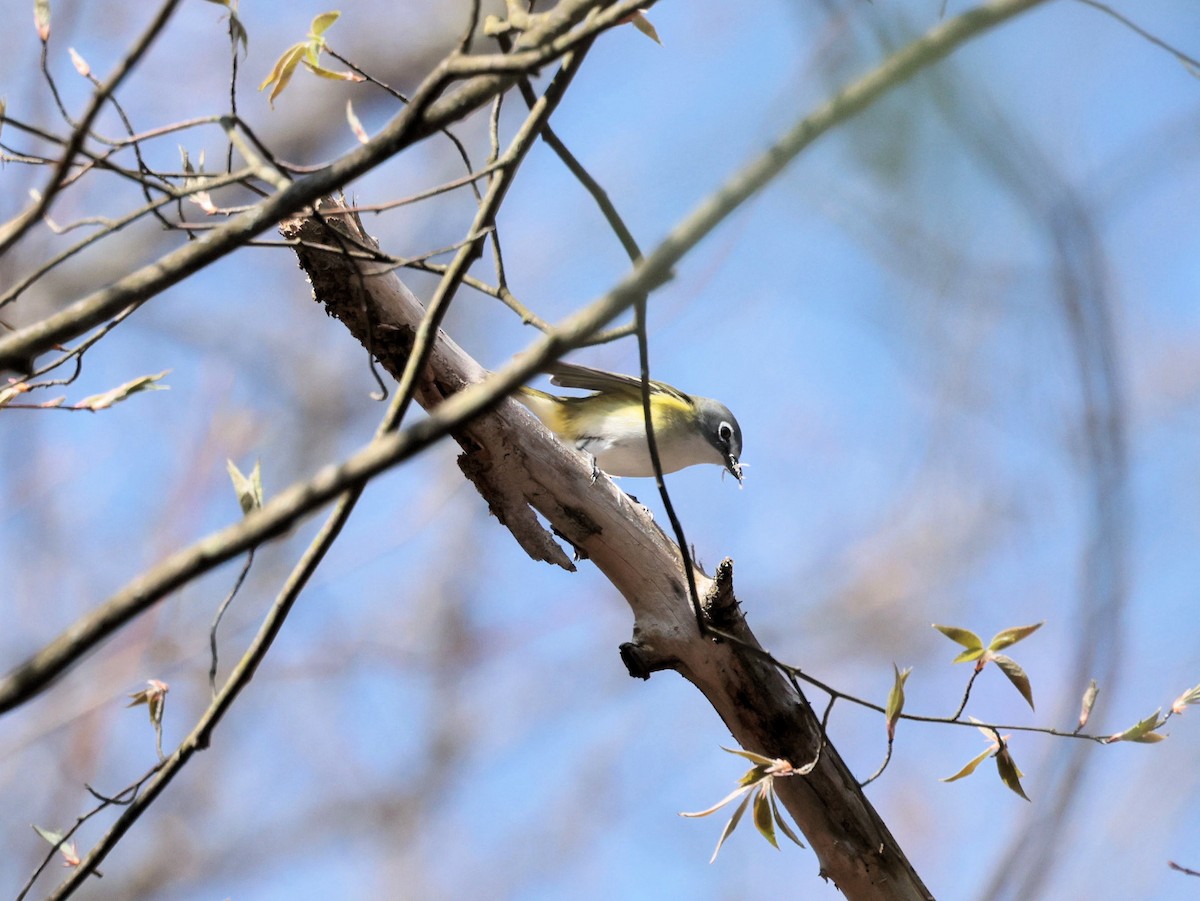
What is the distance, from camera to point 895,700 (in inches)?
64.7

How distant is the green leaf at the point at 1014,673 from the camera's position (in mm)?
1658

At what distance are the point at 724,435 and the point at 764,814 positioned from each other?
107 inches

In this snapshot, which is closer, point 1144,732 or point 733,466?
point 1144,732

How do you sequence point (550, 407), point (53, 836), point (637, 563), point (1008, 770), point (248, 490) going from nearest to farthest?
point (248, 490), point (53, 836), point (1008, 770), point (637, 563), point (550, 407)

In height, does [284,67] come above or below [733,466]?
below

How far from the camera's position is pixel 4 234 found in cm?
137

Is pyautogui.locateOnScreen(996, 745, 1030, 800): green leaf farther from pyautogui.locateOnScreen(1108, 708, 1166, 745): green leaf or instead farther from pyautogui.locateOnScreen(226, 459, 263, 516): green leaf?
pyautogui.locateOnScreen(226, 459, 263, 516): green leaf

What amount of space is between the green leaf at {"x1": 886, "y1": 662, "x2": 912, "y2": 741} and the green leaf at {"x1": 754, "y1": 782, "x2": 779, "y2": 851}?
22 cm

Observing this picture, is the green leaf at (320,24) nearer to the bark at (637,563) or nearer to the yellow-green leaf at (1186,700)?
the bark at (637,563)

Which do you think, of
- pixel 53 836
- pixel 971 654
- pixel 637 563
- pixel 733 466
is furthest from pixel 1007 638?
pixel 733 466

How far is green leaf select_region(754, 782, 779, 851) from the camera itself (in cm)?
174

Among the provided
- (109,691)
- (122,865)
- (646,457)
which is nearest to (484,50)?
(646,457)

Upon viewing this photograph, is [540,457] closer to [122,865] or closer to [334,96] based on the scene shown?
[334,96]

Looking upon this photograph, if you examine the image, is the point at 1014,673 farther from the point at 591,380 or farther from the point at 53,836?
the point at 591,380
